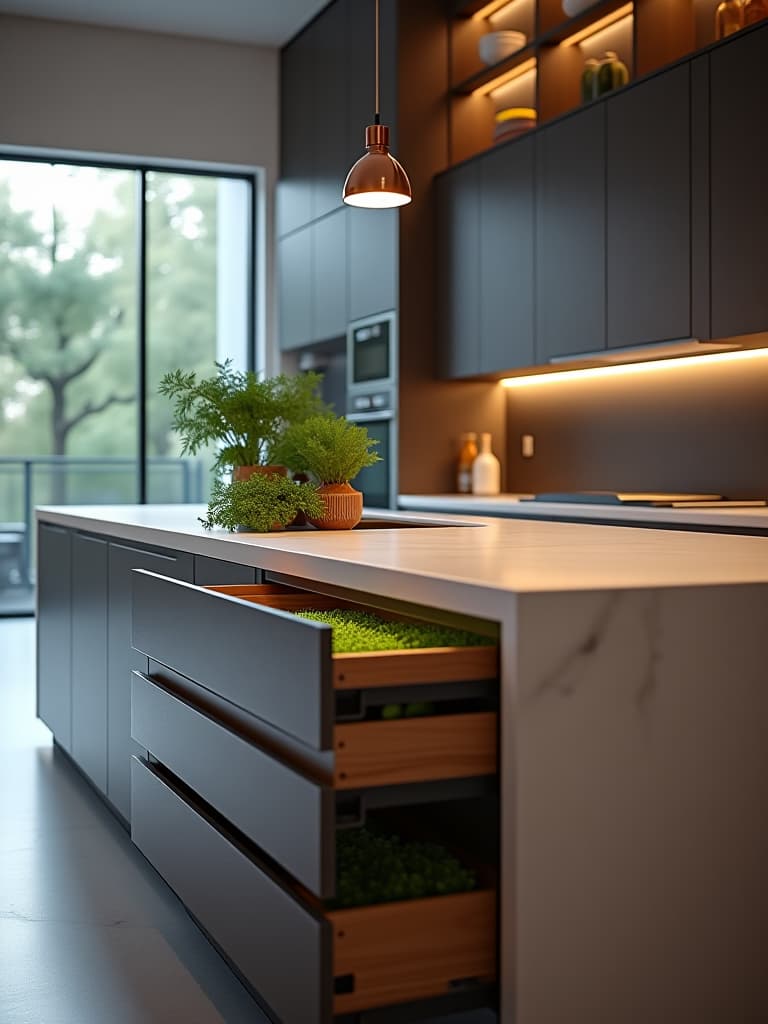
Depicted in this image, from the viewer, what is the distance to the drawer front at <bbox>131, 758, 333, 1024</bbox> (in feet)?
4.70

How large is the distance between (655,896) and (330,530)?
1396mm

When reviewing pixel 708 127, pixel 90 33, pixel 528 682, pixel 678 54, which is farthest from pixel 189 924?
pixel 90 33

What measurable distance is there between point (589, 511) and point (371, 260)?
6.96ft

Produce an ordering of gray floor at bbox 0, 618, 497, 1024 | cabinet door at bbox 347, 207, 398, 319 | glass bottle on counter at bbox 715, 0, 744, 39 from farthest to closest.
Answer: cabinet door at bbox 347, 207, 398, 319 → glass bottle on counter at bbox 715, 0, 744, 39 → gray floor at bbox 0, 618, 497, 1024

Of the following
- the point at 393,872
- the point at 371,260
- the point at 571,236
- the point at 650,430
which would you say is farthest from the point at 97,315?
the point at 393,872

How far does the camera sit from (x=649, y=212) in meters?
3.92

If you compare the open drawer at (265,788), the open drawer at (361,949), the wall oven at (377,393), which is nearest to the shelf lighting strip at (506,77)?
A: the wall oven at (377,393)

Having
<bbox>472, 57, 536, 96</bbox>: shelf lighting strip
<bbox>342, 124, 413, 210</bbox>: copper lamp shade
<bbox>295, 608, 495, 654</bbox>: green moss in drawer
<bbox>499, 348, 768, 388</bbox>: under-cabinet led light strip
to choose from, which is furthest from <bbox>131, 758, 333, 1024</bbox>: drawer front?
<bbox>472, 57, 536, 96</bbox>: shelf lighting strip

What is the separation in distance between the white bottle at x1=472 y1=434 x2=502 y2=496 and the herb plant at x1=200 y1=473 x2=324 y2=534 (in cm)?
275

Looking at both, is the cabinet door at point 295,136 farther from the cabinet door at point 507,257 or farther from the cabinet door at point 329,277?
the cabinet door at point 507,257

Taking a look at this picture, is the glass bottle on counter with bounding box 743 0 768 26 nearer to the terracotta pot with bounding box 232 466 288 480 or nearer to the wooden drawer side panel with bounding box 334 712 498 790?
the terracotta pot with bounding box 232 466 288 480

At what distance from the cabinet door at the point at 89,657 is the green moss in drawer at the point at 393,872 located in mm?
1487

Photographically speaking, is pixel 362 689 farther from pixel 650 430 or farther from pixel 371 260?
pixel 371 260

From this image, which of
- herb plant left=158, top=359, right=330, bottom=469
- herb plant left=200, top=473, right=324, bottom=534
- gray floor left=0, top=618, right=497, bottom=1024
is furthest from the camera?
herb plant left=158, top=359, right=330, bottom=469
